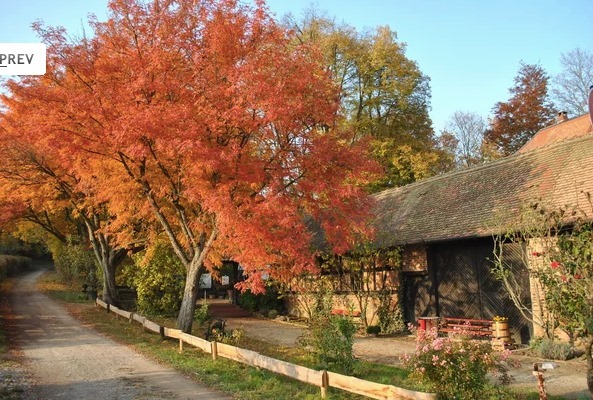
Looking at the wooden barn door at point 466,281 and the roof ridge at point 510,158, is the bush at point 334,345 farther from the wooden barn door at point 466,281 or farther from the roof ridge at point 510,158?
the roof ridge at point 510,158

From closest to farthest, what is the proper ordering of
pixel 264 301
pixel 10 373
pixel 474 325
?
pixel 10 373 < pixel 474 325 < pixel 264 301

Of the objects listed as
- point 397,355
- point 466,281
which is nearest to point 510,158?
point 466,281

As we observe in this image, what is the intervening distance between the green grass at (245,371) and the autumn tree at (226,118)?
6.99 ft

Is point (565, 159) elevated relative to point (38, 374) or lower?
elevated

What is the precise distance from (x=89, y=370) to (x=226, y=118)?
6.51 meters

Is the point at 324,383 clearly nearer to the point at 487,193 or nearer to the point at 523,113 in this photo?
the point at 487,193

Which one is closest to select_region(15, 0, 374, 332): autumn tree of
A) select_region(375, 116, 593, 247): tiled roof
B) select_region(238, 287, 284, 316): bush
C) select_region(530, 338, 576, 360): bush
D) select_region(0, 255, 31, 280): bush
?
select_region(375, 116, 593, 247): tiled roof

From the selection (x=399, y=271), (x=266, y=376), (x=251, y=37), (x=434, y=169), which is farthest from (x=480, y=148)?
(x=266, y=376)

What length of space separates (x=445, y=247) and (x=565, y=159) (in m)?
4.50

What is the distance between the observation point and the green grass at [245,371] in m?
8.95

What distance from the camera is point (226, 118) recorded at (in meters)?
11.9

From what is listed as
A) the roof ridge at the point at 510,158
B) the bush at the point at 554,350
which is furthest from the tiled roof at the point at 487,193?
the bush at the point at 554,350

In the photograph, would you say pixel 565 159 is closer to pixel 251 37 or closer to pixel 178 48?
pixel 251 37

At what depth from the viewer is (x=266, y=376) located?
1019cm
